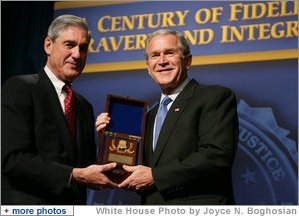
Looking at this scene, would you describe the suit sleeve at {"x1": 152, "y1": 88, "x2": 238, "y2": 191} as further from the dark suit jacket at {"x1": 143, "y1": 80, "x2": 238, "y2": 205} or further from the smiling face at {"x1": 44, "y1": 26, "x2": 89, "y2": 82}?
the smiling face at {"x1": 44, "y1": 26, "x2": 89, "y2": 82}

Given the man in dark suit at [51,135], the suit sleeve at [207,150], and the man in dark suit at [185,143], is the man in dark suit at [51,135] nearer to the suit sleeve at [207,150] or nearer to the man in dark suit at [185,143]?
the man in dark suit at [185,143]

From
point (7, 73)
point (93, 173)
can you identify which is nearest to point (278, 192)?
point (93, 173)

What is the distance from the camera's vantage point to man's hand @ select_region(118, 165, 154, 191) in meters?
2.79

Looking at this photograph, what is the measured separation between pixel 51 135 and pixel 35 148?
0.10 meters

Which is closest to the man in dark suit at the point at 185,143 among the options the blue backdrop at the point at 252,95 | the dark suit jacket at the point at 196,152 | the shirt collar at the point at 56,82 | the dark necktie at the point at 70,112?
the dark suit jacket at the point at 196,152

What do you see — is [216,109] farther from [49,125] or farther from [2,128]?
[2,128]

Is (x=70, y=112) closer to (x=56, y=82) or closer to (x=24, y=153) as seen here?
(x=56, y=82)

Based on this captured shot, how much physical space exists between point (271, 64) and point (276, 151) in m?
0.64

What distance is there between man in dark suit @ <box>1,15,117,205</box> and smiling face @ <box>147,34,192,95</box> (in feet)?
1.26

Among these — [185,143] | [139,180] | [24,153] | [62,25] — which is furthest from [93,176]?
[62,25]

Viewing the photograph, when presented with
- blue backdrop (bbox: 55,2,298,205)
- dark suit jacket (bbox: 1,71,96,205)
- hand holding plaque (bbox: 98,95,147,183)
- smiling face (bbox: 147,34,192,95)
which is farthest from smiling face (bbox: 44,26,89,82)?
blue backdrop (bbox: 55,2,298,205)

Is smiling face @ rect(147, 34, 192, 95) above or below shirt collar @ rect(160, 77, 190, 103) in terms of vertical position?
above

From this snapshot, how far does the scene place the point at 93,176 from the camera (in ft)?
9.18

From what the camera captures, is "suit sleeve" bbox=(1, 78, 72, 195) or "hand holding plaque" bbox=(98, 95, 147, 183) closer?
"suit sleeve" bbox=(1, 78, 72, 195)
